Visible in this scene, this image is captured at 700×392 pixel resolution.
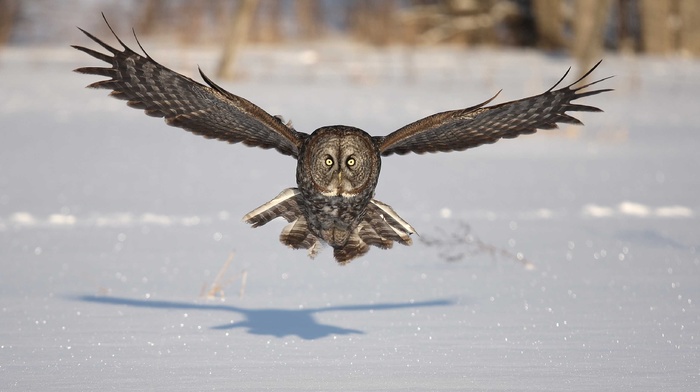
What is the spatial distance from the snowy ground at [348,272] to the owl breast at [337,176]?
0.55 meters

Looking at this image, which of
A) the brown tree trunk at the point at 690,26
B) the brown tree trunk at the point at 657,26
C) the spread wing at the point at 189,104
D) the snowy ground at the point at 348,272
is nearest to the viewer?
the snowy ground at the point at 348,272

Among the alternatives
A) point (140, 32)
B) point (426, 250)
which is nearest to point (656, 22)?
point (140, 32)

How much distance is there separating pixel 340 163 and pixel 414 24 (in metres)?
21.2

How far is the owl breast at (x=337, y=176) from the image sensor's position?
4812 millimetres

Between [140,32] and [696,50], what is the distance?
11.8 metres

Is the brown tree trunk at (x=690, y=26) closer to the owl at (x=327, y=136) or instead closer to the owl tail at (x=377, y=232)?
the owl at (x=327, y=136)

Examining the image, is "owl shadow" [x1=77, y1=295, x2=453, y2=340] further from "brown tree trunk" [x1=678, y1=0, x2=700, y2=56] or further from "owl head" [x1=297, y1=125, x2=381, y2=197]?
"brown tree trunk" [x1=678, y1=0, x2=700, y2=56]

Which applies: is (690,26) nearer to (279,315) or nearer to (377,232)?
(279,315)

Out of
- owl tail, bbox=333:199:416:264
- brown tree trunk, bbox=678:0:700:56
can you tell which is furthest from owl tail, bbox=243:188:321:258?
brown tree trunk, bbox=678:0:700:56

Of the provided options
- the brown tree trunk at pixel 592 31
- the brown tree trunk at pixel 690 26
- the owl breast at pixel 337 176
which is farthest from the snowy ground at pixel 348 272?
the brown tree trunk at pixel 690 26

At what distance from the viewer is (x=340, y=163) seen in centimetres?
478

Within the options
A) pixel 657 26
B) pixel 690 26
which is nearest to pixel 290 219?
pixel 690 26

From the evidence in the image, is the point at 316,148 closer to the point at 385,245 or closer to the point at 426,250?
the point at 385,245

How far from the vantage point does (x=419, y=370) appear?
180 inches
